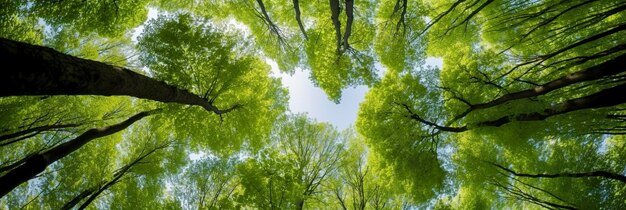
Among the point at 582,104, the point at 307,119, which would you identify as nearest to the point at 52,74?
the point at 582,104

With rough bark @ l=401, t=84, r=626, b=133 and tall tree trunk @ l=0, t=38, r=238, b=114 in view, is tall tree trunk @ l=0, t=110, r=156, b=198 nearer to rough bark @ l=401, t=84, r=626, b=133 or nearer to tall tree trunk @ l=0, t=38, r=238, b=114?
tall tree trunk @ l=0, t=38, r=238, b=114

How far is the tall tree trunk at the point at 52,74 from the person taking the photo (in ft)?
7.68

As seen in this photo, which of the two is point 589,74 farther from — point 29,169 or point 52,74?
point 29,169

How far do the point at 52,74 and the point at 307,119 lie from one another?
10.9 m

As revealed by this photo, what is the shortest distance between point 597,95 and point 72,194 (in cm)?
1356

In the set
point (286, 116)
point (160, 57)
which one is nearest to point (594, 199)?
point (286, 116)

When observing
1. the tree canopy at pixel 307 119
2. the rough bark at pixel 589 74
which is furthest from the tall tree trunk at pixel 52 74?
the rough bark at pixel 589 74

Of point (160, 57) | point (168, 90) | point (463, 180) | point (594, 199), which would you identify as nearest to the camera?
point (168, 90)

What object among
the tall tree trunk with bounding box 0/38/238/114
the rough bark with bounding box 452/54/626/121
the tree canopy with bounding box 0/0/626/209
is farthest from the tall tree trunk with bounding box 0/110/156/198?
the rough bark with bounding box 452/54/626/121

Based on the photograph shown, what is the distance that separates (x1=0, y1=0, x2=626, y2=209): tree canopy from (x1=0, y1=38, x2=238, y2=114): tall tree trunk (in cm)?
152

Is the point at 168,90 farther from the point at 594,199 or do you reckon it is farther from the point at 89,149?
the point at 594,199

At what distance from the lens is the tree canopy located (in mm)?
7969

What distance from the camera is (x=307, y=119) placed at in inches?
530

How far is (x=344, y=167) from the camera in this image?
12609mm
